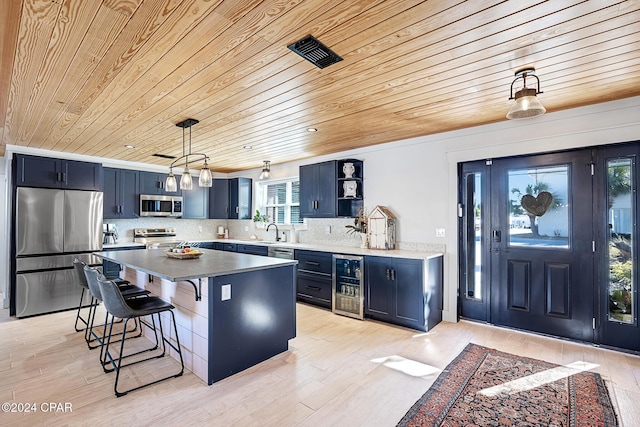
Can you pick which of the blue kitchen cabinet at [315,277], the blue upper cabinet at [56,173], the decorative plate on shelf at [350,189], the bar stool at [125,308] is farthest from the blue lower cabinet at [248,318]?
the blue upper cabinet at [56,173]

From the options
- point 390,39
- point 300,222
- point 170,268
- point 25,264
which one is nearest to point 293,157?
point 300,222

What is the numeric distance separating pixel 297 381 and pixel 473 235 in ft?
9.02

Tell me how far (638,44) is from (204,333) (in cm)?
367

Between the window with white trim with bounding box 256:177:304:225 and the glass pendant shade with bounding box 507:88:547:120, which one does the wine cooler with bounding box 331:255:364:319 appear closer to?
the window with white trim with bounding box 256:177:304:225

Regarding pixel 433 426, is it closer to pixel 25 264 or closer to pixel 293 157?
pixel 293 157

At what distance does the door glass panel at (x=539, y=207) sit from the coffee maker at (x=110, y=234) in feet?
20.3

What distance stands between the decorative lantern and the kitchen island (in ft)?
5.49

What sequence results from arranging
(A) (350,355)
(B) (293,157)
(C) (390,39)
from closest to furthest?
(C) (390,39) < (A) (350,355) < (B) (293,157)

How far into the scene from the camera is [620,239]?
302 cm

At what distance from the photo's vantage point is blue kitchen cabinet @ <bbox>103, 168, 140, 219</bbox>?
538cm

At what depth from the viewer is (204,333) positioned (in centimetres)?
255

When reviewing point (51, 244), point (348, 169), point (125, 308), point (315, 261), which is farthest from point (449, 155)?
point (51, 244)

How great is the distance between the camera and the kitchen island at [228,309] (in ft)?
8.25

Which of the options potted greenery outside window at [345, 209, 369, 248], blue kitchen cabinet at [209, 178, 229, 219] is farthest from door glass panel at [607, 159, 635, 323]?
blue kitchen cabinet at [209, 178, 229, 219]
